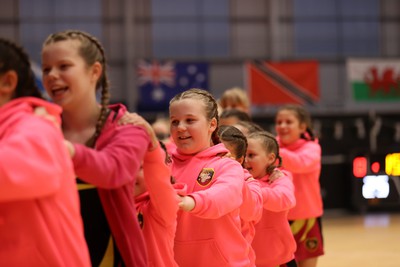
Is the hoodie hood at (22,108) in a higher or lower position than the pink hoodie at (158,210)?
higher

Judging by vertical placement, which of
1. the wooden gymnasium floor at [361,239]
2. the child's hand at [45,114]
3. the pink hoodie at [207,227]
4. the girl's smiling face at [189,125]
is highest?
the child's hand at [45,114]

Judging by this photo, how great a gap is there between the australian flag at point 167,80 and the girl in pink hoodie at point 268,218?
429 inches

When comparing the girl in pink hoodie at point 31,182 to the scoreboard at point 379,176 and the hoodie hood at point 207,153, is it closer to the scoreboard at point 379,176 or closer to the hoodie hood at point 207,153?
the hoodie hood at point 207,153

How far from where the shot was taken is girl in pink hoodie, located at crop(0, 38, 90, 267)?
75.9 inches

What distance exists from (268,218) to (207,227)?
1085mm

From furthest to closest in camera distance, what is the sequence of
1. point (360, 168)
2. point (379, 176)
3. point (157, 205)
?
point (360, 168)
point (379, 176)
point (157, 205)

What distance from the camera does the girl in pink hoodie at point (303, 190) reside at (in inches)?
231

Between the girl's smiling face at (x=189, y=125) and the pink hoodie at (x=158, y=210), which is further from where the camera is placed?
the girl's smiling face at (x=189, y=125)

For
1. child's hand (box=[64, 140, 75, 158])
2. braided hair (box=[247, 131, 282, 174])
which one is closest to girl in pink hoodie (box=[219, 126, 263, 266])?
braided hair (box=[247, 131, 282, 174])

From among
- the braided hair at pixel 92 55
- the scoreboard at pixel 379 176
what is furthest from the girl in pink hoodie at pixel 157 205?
the scoreboard at pixel 379 176

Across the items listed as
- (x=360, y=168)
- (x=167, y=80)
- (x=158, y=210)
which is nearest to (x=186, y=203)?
(x=158, y=210)

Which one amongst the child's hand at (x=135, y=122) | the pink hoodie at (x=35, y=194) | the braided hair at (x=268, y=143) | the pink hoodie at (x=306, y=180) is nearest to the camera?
the pink hoodie at (x=35, y=194)

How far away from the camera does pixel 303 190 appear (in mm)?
5875

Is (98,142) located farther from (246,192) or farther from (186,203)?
(246,192)
